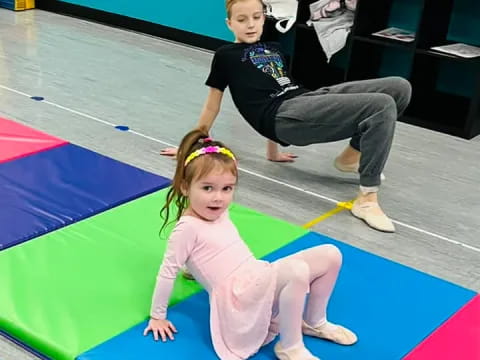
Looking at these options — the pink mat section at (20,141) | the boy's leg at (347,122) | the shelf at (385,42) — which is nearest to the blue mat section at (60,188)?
the pink mat section at (20,141)

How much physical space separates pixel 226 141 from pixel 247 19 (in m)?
0.86

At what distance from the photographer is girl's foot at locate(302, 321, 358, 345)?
6.55 feet

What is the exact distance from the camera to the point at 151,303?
83.5 inches

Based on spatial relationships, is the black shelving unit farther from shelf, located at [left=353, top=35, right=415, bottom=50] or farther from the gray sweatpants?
the gray sweatpants

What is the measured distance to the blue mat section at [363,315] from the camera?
6.33 feet

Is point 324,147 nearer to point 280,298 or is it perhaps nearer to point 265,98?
point 265,98

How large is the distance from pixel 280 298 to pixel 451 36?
292 centimetres

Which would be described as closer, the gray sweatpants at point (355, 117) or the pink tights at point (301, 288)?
the pink tights at point (301, 288)

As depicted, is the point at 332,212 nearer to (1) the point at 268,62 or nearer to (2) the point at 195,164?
(1) the point at 268,62

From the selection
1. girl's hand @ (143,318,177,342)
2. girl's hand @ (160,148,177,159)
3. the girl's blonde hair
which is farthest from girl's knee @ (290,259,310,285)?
girl's hand @ (160,148,177,159)

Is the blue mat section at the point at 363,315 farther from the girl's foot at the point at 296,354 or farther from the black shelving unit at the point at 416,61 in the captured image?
the black shelving unit at the point at 416,61

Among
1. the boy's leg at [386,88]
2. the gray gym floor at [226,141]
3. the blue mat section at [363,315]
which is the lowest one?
the gray gym floor at [226,141]

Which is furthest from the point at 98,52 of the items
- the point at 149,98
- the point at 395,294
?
the point at 395,294

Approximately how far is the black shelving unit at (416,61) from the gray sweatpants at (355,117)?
3.52 ft
